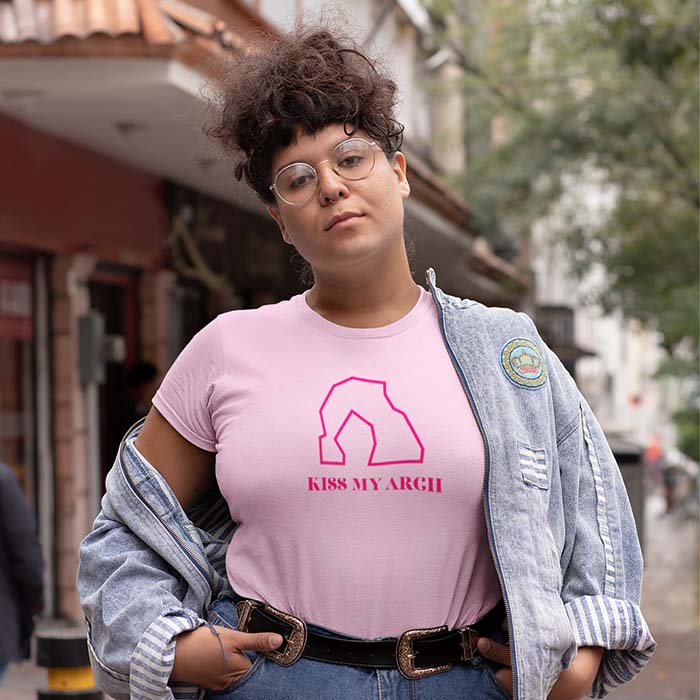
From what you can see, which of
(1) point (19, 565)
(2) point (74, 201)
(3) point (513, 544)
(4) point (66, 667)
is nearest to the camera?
(3) point (513, 544)

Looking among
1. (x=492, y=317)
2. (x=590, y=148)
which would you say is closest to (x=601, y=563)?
(x=492, y=317)

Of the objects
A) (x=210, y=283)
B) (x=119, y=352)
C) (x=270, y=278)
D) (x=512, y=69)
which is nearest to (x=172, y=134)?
(x=119, y=352)

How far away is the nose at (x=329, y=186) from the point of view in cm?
234

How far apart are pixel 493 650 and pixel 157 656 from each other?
21.7 inches

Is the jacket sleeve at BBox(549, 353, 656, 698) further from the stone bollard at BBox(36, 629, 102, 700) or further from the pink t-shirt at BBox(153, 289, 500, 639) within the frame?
the stone bollard at BBox(36, 629, 102, 700)

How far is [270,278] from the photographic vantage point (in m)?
14.4

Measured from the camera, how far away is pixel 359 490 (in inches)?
88.7

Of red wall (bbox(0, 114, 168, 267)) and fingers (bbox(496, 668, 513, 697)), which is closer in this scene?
fingers (bbox(496, 668, 513, 697))

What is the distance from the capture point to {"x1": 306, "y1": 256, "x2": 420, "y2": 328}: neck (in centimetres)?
244

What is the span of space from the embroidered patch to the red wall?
6845 mm

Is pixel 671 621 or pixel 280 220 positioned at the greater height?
pixel 280 220

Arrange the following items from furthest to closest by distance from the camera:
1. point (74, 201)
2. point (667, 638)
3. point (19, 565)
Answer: point (667, 638) < point (74, 201) < point (19, 565)

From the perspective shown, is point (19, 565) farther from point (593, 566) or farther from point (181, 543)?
point (593, 566)

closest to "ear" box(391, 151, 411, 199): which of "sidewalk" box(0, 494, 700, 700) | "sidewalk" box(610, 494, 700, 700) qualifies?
"sidewalk" box(0, 494, 700, 700)
